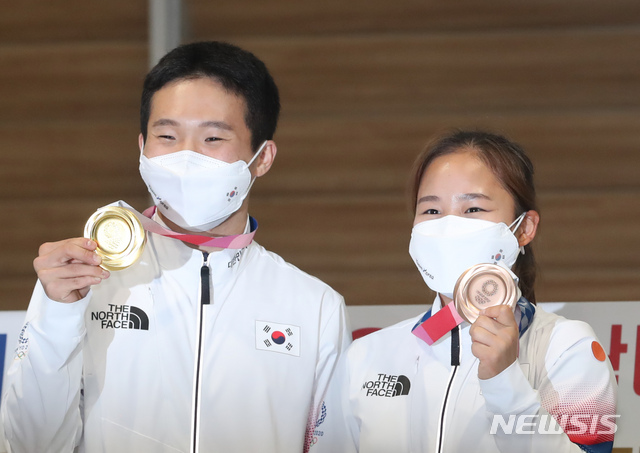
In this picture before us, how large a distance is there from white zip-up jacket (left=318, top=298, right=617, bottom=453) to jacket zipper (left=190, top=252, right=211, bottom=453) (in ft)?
1.24

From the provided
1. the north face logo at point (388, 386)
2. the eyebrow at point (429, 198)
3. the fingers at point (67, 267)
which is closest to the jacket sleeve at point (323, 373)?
the north face logo at point (388, 386)

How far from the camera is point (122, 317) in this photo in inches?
84.3

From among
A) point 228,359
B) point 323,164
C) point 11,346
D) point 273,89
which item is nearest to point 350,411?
point 228,359

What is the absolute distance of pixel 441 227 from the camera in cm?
212

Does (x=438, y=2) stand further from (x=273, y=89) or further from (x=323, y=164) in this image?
Answer: (x=273, y=89)

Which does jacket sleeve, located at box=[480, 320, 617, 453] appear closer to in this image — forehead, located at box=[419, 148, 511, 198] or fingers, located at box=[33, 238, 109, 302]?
forehead, located at box=[419, 148, 511, 198]

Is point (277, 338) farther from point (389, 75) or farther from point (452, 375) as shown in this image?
point (389, 75)

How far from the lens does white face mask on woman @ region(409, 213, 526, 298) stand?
6.86ft

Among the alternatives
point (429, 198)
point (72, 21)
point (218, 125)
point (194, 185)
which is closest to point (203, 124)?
point (218, 125)

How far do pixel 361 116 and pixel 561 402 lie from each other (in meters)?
2.54

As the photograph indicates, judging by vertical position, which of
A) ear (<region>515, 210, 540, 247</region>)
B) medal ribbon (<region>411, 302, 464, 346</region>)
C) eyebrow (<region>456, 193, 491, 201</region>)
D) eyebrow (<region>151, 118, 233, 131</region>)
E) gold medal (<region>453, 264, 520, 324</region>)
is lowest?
medal ribbon (<region>411, 302, 464, 346</region>)

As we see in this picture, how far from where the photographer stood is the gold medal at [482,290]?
1.89 meters

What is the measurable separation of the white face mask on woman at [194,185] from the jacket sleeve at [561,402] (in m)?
0.91

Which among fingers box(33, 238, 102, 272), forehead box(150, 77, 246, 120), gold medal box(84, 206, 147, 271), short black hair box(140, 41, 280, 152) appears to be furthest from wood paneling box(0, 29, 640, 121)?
fingers box(33, 238, 102, 272)
